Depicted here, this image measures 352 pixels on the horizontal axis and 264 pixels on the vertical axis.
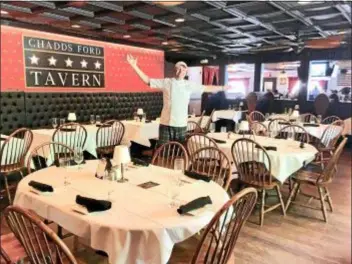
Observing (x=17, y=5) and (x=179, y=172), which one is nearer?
(x=179, y=172)

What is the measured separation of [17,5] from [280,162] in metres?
4.31

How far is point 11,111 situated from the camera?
5113 mm

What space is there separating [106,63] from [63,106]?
154cm

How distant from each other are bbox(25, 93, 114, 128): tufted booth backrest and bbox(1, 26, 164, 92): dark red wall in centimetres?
19

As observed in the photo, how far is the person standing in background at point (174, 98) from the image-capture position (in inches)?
135

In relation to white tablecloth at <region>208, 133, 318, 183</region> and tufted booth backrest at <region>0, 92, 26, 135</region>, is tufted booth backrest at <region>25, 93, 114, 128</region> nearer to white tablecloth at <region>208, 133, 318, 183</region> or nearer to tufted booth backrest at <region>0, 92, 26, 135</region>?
tufted booth backrest at <region>0, 92, 26, 135</region>

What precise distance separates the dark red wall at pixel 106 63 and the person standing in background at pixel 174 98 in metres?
2.86

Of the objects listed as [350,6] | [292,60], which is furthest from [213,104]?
[350,6]

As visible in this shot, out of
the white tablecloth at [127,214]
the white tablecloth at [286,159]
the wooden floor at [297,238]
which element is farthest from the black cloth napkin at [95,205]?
the white tablecloth at [286,159]

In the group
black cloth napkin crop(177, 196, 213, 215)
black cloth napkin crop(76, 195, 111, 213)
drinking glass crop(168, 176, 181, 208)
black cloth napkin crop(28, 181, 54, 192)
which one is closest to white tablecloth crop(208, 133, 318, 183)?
drinking glass crop(168, 176, 181, 208)

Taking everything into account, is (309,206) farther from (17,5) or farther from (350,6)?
(17,5)

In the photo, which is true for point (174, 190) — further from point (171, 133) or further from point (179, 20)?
point (179, 20)

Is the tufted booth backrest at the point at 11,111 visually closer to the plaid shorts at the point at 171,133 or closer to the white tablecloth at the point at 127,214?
the plaid shorts at the point at 171,133

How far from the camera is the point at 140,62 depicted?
7844 mm
